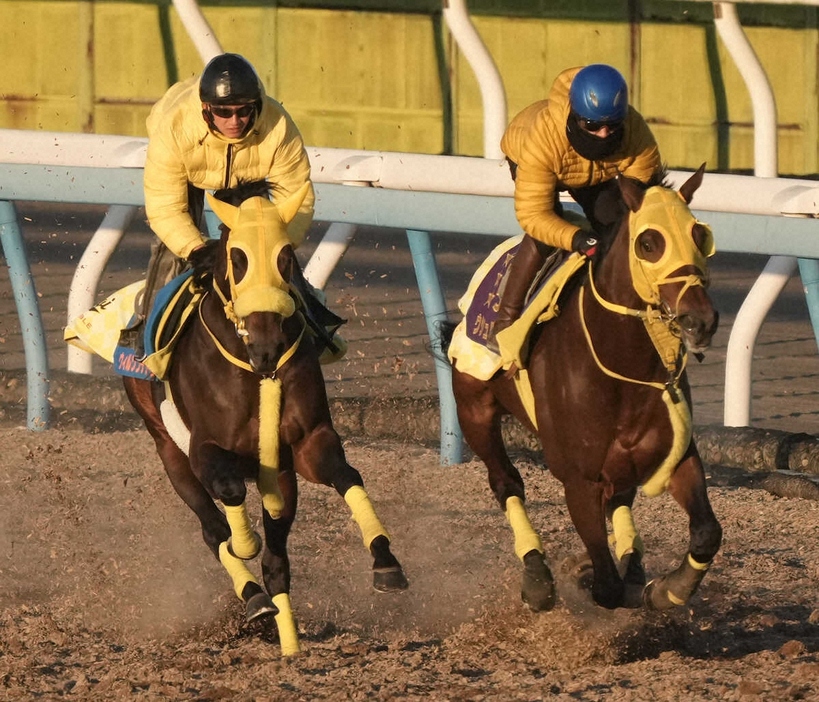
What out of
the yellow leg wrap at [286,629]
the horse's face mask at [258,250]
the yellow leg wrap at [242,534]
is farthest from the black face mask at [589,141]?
the yellow leg wrap at [286,629]

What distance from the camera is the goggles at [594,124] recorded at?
5.66 meters

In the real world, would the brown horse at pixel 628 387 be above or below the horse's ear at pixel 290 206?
below

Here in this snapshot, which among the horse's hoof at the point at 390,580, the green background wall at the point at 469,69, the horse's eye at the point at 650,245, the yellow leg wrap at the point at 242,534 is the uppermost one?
the green background wall at the point at 469,69

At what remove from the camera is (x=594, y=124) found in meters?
5.67

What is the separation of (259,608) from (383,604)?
2.79ft

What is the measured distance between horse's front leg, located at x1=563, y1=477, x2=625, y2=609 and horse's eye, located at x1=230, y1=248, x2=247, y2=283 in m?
1.19

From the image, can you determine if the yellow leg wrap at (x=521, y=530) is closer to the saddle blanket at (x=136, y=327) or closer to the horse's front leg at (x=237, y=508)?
the horse's front leg at (x=237, y=508)

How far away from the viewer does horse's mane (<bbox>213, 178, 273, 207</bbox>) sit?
5.91 m

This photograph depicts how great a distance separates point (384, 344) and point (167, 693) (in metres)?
6.27

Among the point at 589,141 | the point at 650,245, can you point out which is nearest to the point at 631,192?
the point at 650,245

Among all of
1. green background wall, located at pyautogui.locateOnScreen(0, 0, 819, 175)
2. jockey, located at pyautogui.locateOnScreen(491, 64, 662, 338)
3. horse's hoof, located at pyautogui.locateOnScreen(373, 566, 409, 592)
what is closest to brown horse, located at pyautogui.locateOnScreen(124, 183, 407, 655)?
horse's hoof, located at pyautogui.locateOnScreen(373, 566, 409, 592)

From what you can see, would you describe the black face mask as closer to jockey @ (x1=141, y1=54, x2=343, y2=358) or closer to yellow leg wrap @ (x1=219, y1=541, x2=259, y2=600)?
jockey @ (x1=141, y1=54, x2=343, y2=358)

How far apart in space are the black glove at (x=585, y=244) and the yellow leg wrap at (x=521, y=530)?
106 cm

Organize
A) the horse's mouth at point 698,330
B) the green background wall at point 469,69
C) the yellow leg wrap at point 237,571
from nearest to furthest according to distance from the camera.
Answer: the horse's mouth at point 698,330 → the yellow leg wrap at point 237,571 → the green background wall at point 469,69
